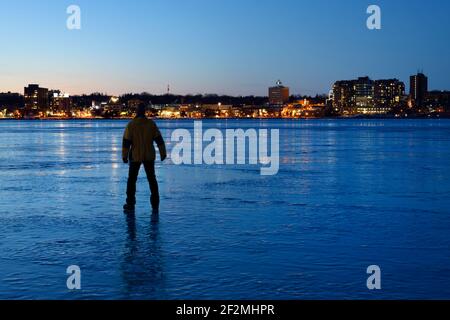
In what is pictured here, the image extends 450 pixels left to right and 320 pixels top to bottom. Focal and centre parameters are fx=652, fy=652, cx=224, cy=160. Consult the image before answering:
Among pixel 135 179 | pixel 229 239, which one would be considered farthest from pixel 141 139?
pixel 229 239

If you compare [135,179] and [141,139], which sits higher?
[141,139]

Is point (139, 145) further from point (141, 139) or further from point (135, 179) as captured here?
point (135, 179)

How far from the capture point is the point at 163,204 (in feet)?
34.8

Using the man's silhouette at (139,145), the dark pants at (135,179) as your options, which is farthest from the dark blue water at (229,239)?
the man's silhouette at (139,145)

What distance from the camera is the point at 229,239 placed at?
7.65 meters

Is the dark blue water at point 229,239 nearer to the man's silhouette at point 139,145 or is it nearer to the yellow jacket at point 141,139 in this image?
the man's silhouette at point 139,145

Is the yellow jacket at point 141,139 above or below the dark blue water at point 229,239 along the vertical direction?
above

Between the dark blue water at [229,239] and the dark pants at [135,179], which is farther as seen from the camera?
the dark pants at [135,179]

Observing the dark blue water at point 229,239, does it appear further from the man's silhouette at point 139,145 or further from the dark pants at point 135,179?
the man's silhouette at point 139,145

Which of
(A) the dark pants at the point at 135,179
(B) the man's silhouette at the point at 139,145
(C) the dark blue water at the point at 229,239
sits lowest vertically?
(C) the dark blue water at the point at 229,239

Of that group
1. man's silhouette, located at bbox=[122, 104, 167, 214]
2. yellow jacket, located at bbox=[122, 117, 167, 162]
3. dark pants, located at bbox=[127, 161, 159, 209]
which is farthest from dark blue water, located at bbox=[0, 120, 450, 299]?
yellow jacket, located at bbox=[122, 117, 167, 162]

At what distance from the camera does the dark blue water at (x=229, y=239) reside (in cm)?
560

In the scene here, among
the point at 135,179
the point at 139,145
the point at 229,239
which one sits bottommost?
the point at 229,239
